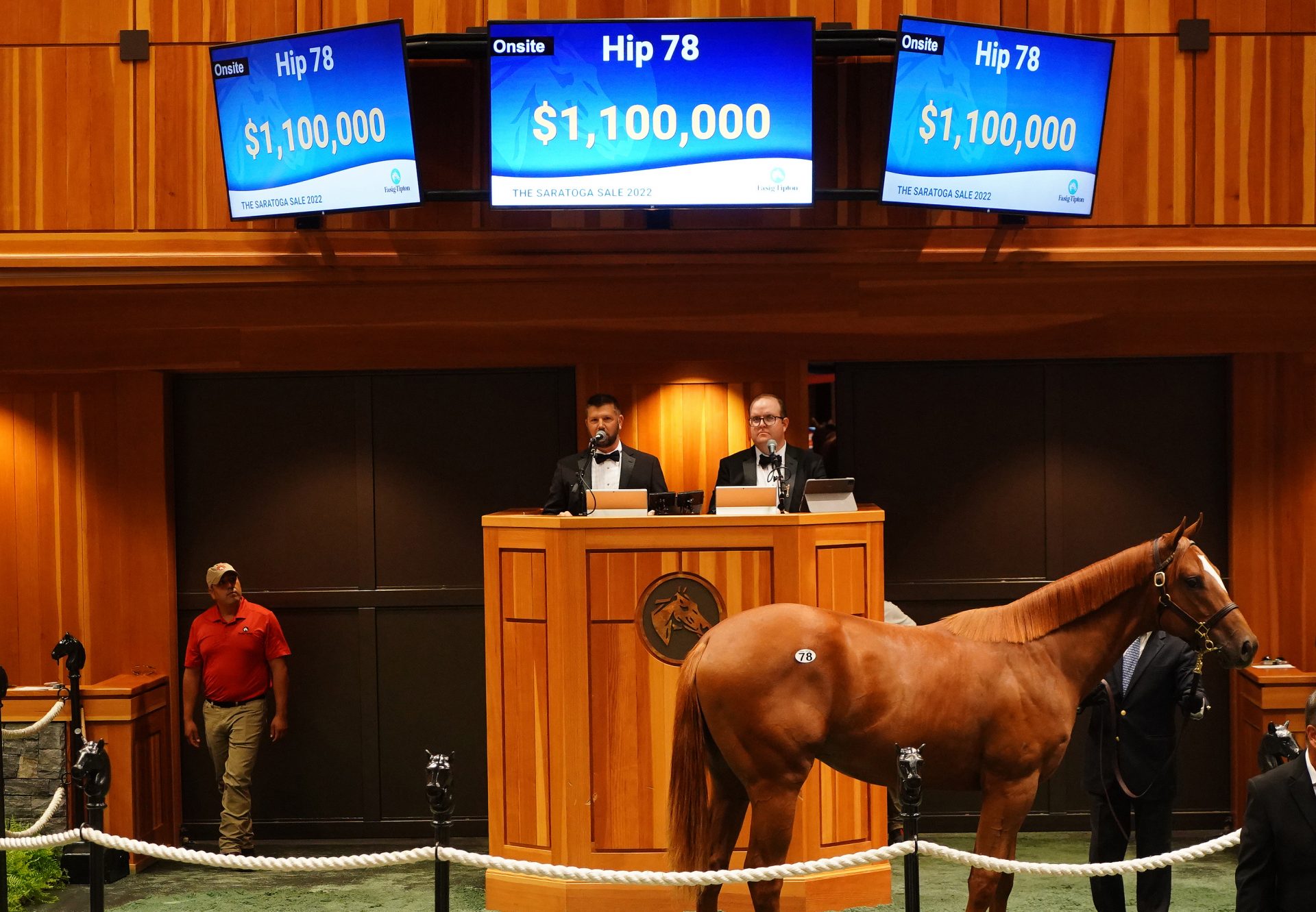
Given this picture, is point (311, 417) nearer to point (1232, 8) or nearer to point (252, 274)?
point (252, 274)

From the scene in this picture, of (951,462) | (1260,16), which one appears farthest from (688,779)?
(1260,16)

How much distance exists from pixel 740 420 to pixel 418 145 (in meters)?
2.42

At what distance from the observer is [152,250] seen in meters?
7.20

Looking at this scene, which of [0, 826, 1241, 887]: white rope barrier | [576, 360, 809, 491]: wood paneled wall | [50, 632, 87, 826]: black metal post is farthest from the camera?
[576, 360, 809, 491]: wood paneled wall

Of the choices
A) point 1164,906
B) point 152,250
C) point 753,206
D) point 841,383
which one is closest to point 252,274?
point 152,250

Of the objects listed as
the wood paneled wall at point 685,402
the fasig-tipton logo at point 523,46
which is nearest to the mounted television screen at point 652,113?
the fasig-tipton logo at point 523,46

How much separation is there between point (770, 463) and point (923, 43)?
7.38 ft

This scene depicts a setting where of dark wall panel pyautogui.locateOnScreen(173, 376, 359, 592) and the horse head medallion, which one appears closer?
the horse head medallion

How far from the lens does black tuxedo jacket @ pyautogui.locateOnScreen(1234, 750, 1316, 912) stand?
11.4 feet

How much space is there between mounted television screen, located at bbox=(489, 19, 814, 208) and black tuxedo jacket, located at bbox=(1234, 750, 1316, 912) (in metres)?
3.94

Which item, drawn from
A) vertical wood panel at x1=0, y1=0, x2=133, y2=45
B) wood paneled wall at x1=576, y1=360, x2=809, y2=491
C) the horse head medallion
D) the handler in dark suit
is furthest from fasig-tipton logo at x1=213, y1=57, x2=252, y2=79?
the handler in dark suit

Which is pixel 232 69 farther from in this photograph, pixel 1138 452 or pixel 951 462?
pixel 1138 452

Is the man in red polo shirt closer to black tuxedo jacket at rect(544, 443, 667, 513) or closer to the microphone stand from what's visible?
black tuxedo jacket at rect(544, 443, 667, 513)

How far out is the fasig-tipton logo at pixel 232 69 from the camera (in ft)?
22.1
